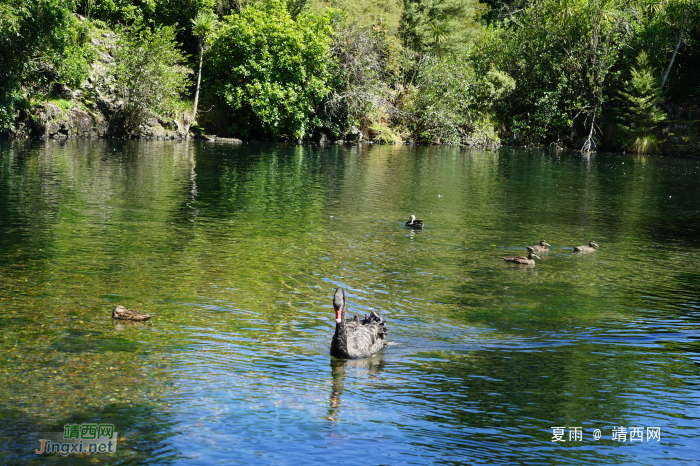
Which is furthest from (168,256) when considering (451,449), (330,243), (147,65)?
(147,65)

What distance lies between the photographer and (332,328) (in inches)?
570

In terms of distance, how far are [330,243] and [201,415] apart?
13.0 metres

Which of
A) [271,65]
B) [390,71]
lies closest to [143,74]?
[271,65]

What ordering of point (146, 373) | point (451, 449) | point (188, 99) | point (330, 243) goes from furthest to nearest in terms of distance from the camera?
1. point (188, 99)
2. point (330, 243)
3. point (146, 373)
4. point (451, 449)

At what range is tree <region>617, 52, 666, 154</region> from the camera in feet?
234

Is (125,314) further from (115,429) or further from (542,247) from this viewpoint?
(542,247)

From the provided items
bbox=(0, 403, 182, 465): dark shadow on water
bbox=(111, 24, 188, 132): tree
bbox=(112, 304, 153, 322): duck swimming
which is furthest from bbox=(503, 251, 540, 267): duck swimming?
bbox=(111, 24, 188, 132): tree

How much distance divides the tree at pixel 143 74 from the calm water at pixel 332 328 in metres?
29.9

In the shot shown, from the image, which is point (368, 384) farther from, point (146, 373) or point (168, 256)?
point (168, 256)

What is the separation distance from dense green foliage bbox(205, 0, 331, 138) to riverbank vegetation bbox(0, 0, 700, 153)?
14 centimetres

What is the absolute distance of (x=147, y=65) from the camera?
199ft

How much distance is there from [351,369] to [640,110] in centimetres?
6886

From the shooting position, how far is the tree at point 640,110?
7138 centimetres

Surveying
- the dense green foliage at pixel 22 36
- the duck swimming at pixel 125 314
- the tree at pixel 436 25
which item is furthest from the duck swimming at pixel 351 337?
the tree at pixel 436 25
